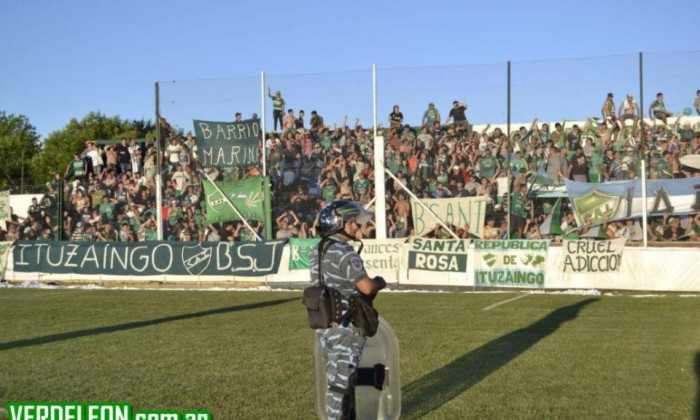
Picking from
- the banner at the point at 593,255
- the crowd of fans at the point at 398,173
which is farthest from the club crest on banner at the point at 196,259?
the banner at the point at 593,255

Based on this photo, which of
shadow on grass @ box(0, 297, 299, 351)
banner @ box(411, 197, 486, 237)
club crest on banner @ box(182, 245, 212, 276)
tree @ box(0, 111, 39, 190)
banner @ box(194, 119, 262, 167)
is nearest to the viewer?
shadow on grass @ box(0, 297, 299, 351)

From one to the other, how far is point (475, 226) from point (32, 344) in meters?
12.4

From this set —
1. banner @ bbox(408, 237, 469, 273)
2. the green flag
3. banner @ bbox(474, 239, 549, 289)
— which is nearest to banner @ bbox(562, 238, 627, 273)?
banner @ bbox(474, 239, 549, 289)

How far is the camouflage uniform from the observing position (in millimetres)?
6176

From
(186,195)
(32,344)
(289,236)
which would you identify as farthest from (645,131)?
(32,344)

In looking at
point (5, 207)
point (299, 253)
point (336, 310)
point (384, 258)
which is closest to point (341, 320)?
point (336, 310)

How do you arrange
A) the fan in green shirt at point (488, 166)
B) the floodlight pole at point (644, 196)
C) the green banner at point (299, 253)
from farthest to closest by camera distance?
1. the fan in green shirt at point (488, 166)
2. the green banner at point (299, 253)
3. the floodlight pole at point (644, 196)

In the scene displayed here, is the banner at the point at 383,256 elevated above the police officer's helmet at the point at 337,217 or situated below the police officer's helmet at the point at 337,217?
below

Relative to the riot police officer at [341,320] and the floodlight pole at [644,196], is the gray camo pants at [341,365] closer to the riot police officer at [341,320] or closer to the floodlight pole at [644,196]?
the riot police officer at [341,320]

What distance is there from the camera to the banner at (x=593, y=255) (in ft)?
62.8

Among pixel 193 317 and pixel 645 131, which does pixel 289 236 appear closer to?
pixel 193 317

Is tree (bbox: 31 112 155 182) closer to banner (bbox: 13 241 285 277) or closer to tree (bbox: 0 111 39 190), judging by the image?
tree (bbox: 0 111 39 190)

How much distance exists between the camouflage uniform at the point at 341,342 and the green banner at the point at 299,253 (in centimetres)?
1546

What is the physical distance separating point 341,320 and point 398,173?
1701 centimetres
